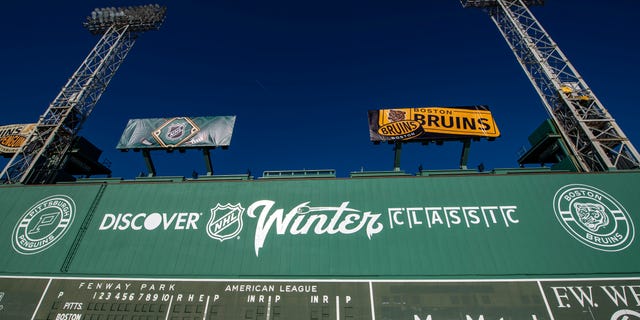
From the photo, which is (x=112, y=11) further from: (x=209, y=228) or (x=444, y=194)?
(x=444, y=194)

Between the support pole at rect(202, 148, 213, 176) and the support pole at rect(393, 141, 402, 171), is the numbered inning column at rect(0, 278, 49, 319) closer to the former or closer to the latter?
the support pole at rect(202, 148, 213, 176)

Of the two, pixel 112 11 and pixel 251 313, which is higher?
pixel 112 11

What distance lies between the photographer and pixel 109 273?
16.6 metres

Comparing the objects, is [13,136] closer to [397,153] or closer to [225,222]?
[225,222]

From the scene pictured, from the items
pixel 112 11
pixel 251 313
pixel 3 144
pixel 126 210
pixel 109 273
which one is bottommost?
pixel 251 313

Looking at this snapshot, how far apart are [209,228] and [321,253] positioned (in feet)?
23.5

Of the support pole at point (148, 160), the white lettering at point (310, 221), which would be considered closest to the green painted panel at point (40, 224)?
the support pole at point (148, 160)

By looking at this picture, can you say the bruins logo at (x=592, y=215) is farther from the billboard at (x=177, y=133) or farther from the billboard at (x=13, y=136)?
the billboard at (x=13, y=136)

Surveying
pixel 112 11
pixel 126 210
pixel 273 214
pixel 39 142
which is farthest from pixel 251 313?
pixel 112 11

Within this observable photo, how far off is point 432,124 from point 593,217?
12.0 metres

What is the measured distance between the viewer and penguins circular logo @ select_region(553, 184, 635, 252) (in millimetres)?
16109

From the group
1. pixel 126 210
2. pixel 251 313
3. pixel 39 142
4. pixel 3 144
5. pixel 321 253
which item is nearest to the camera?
pixel 251 313

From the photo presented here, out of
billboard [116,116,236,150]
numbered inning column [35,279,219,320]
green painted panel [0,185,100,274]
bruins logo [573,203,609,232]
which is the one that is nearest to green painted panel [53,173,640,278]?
bruins logo [573,203,609,232]

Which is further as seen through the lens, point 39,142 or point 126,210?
point 39,142
